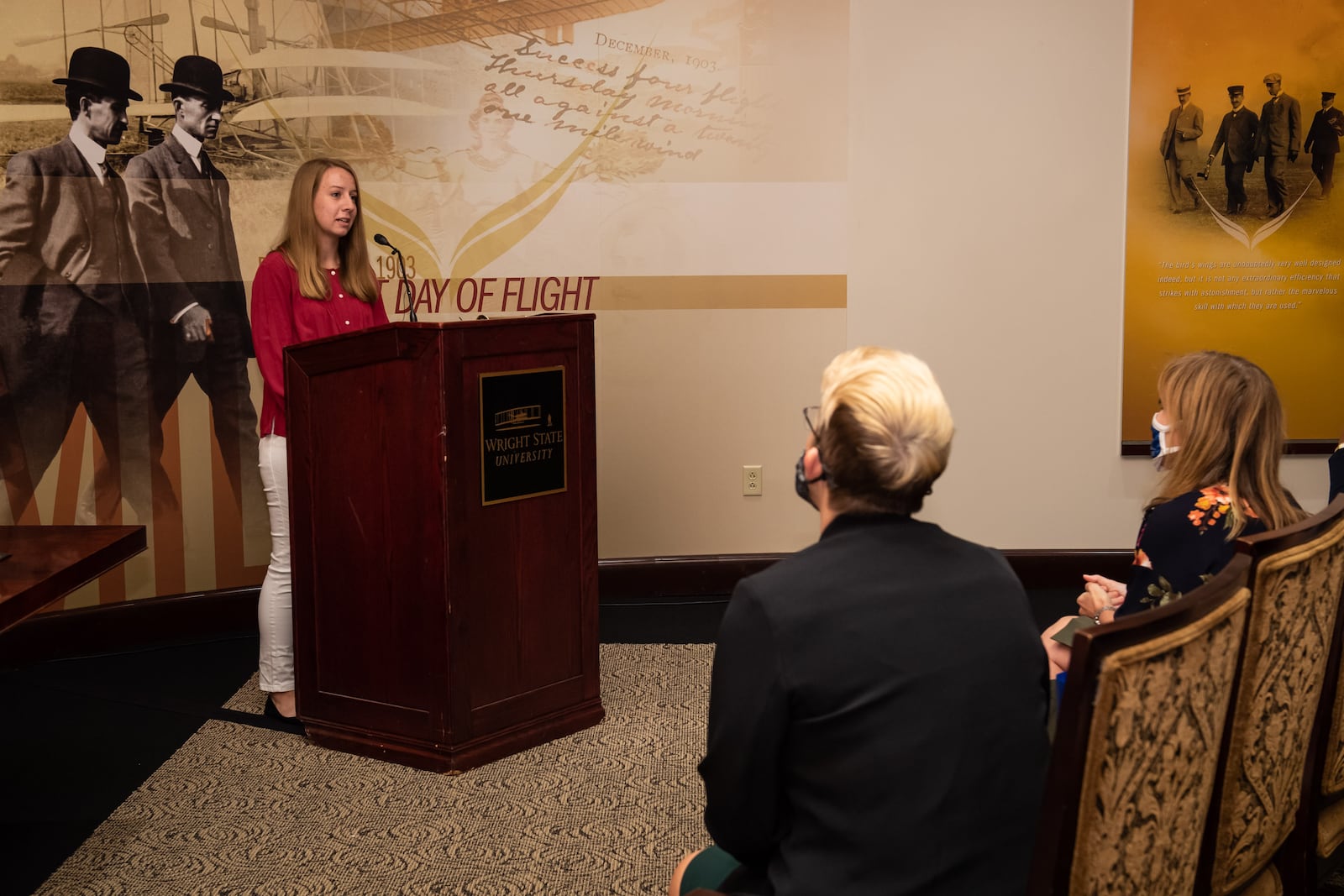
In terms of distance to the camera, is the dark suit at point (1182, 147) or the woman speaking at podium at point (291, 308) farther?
the dark suit at point (1182, 147)

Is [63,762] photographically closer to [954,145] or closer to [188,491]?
[188,491]

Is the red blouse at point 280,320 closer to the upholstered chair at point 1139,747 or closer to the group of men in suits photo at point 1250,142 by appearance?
the upholstered chair at point 1139,747

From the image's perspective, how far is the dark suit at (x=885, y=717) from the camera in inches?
53.4

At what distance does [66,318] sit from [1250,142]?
4377mm

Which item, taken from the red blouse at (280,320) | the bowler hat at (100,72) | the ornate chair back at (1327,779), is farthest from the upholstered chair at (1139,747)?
the bowler hat at (100,72)

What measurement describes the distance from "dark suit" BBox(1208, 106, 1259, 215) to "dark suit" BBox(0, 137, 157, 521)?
403 centimetres

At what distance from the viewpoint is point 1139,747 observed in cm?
137

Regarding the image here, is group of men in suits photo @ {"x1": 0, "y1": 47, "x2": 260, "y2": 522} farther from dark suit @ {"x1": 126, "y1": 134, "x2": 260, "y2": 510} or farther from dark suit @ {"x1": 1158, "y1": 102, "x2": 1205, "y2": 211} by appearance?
dark suit @ {"x1": 1158, "y1": 102, "x2": 1205, "y2": 211}

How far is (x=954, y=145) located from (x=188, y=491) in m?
3.15

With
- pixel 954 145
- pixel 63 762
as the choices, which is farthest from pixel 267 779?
pixel 954 145

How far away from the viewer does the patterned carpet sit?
2643mm

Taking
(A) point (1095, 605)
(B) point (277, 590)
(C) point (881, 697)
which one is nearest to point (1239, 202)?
(A) point (1095, 605)

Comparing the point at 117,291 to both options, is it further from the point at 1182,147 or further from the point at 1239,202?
the point at 1239,202

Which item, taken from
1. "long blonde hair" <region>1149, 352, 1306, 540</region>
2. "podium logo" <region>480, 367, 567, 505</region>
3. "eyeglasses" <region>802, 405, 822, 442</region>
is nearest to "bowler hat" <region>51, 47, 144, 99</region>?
"podium logo" <region>480, 367, 567, 505</region>
